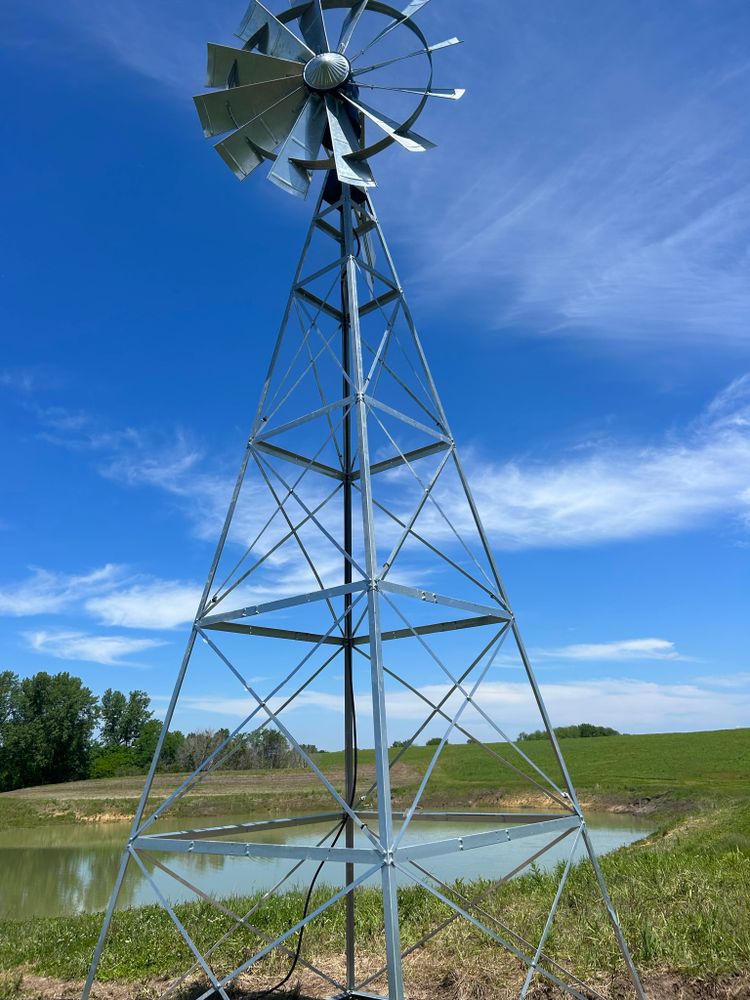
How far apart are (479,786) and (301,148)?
1289 inches

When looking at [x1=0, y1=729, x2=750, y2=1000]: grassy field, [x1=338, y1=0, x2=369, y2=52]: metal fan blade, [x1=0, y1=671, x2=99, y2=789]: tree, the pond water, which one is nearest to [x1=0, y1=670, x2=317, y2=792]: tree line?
[x1=0, y1=671, x2=99, y2=789]: tree

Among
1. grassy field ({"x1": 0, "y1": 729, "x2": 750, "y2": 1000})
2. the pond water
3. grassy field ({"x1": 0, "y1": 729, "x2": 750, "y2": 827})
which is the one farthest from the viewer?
grassy field ({"x1": 0, "y1": 729, "x2": 750, "y2": 827})

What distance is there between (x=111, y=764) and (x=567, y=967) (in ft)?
207

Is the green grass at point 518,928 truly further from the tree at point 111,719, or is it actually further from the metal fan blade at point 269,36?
the tree at point 111,719

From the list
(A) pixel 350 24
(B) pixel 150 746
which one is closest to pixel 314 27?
(A) pixel 350 24

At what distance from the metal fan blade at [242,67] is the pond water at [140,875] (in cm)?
1314

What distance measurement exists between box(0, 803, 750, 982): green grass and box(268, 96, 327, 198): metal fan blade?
346 inches

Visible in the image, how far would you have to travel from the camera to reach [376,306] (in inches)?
314

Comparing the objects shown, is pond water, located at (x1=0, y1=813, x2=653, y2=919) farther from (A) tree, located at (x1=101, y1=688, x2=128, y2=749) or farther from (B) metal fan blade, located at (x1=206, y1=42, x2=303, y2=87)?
(A) tree, located at (x1=101, y1=688, x2=128, y2=749)

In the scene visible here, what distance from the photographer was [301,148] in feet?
24.8

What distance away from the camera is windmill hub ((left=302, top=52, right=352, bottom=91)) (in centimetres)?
753

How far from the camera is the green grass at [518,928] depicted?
23.6ft

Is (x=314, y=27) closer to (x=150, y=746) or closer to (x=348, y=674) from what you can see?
(x=348, y=674)

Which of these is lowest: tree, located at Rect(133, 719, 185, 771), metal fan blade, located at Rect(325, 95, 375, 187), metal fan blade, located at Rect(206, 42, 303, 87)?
tree, located at Rect(133, 719, 185, 771)
